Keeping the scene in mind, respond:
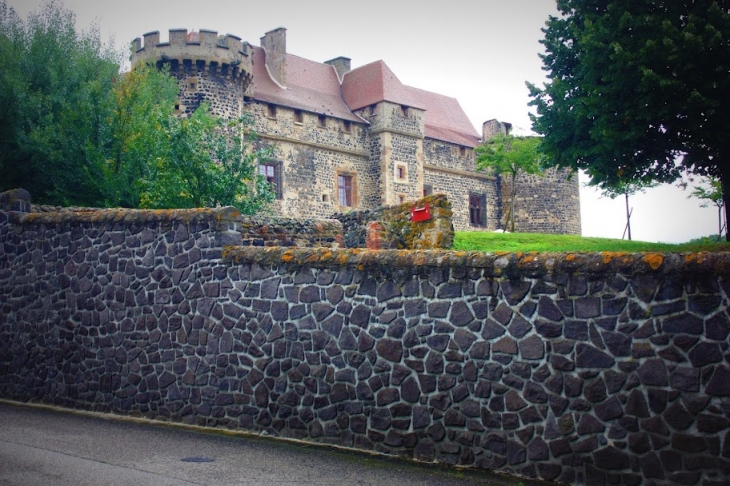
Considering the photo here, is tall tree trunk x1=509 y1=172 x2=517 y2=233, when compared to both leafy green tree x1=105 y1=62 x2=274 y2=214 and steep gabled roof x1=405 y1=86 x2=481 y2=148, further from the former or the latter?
leafy green tree x1=105 y1=62 x2=274 y2=214

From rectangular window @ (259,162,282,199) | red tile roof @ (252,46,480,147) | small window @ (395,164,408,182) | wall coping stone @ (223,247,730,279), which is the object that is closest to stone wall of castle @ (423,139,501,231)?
red tile roof @ (252,46,480,147)

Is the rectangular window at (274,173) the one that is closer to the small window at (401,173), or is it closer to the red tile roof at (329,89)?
the red tile roof at (329,89)

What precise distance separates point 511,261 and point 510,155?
118ft

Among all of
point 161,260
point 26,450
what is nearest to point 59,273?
point 161,260

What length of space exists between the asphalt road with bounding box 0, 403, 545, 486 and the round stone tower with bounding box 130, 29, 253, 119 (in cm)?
2189

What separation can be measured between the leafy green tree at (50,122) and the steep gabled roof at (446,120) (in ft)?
78.4

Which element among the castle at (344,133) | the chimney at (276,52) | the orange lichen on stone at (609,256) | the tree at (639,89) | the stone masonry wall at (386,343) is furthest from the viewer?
the chimney at (276,52)

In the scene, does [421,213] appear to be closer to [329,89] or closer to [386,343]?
[386,343]

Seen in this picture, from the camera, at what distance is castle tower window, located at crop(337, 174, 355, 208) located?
37.9 meters

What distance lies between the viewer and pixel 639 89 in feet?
56.0

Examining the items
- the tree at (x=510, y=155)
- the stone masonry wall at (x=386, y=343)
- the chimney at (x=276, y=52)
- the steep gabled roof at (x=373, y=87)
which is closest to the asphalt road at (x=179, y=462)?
the stone masonry wall at (x=386, y=343)

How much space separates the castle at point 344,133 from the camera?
30594 mm

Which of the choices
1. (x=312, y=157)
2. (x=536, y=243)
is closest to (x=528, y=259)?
(x=536, y=243)

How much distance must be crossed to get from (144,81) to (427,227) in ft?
51.3
